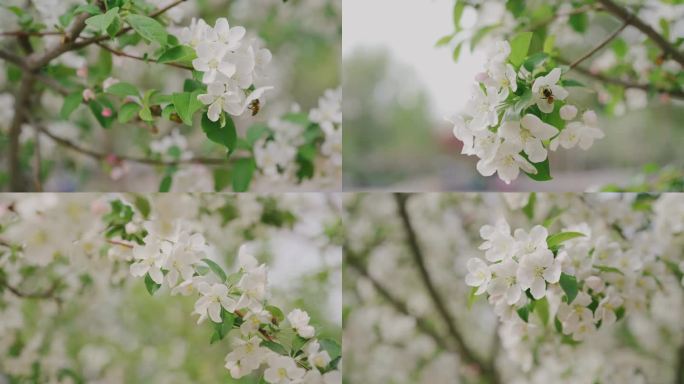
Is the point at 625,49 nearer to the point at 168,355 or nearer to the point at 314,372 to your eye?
the point at 314,372

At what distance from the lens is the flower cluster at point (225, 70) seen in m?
0.90

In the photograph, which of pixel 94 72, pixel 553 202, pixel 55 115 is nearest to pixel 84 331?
pixel 55 115

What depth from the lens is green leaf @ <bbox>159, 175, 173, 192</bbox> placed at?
150 centimetres

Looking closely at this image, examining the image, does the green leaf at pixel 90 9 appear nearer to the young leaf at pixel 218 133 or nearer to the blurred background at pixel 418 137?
the young leaf at pixel 218 133

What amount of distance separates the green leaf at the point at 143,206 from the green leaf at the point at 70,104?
→ 20 cm

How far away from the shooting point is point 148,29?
0.96 meters

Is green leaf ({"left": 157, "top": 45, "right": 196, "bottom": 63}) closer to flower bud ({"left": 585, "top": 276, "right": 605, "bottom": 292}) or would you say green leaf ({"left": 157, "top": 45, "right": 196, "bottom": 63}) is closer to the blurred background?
flower bud ({"left": 585, "top": 276, "right": 605, "bottom": 292})

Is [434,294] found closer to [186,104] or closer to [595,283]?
[595,283]

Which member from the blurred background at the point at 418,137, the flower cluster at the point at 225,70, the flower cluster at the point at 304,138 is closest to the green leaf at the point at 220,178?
the flower cluster at the point at 304,138

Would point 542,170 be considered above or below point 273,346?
above

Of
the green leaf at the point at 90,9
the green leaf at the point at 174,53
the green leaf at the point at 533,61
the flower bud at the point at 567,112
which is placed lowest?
the flower bud at the point at 567,112

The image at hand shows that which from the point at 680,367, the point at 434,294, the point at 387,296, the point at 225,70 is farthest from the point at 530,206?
the point at 680,367

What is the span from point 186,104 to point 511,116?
0.42m

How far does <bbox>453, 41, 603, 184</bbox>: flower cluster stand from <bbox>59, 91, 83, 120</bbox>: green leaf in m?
0.71
